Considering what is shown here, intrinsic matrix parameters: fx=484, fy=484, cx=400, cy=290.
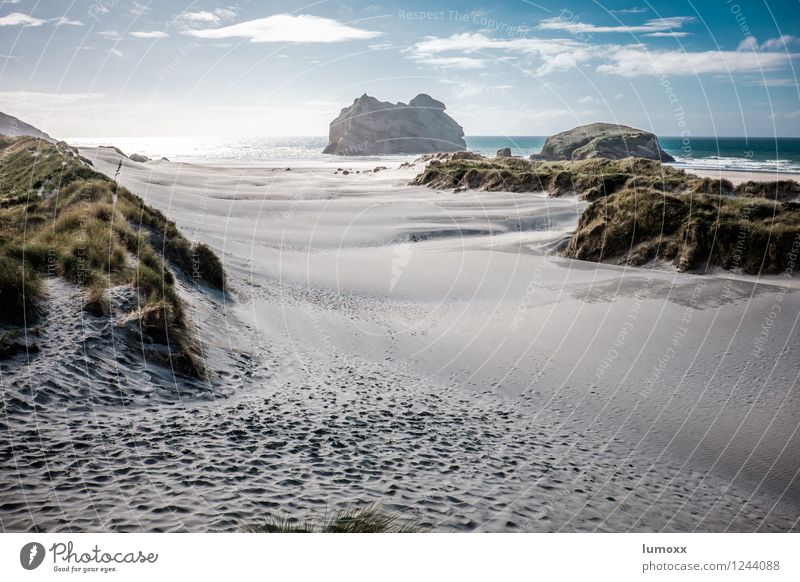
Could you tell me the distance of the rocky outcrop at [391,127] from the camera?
75000 millimetres

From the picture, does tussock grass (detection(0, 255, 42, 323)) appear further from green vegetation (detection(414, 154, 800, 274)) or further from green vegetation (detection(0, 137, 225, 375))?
green vegetation (detection(414, 154, 800, 274))

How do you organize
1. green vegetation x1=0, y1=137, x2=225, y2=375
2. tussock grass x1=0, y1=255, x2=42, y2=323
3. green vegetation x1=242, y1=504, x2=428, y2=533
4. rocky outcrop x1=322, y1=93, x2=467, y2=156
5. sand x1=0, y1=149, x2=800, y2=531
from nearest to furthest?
green vegetation x1=242, y1=504, x2=428, y2=533 < sand x1=0, y1=149, x2=800, y2=531 < tussock grass x1=0, y1=255, x2=42, y2=323 < green vegetation x1=0, y1=137, x2=225, y2=375 < rocky outcrop x1=322, y1=93, x2=467, y2=156

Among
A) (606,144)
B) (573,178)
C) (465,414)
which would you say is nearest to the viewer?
(465,414)

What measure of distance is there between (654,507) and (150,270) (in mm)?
8993

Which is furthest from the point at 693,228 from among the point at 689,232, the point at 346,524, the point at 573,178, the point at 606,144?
the point at 606,144

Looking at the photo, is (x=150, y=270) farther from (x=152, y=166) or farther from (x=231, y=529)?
(x=152, y=166)

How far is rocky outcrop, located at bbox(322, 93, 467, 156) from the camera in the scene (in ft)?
246

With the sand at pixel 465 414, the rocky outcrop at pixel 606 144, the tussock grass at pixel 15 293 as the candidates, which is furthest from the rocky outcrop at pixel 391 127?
the tussock grass at pixel 15 293

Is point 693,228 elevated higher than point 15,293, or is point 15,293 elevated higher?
point 693,228

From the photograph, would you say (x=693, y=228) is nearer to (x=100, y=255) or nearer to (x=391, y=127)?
(x=100, y=255)
